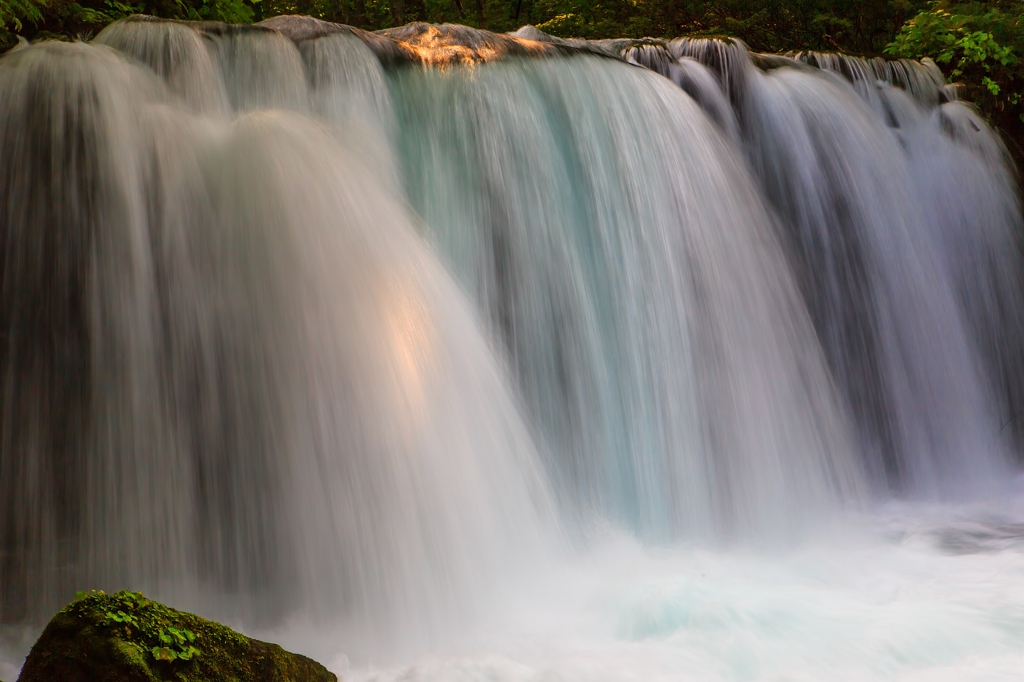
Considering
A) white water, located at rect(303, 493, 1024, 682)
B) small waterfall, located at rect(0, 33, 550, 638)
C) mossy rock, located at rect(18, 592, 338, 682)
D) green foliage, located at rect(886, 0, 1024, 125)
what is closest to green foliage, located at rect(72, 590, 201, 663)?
mossy rock, located at rect(18, 592, 338, 682)

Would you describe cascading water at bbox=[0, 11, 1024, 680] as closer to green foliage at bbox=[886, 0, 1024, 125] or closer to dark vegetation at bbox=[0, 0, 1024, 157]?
dark vegetation at bbox=[0, 0, 1024, 157]

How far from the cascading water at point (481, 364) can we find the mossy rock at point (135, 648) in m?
0.89

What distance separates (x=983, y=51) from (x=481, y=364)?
695 cm

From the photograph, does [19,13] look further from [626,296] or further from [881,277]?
[881,277]

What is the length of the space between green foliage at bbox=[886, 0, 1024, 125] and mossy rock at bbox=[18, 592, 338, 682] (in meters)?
8.30

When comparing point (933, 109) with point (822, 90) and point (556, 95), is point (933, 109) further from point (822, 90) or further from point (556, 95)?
point (556, 95)

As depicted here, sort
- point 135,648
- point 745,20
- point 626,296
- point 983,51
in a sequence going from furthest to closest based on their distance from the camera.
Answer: point 745,20
point 983,51
point 626,296
point 135,648

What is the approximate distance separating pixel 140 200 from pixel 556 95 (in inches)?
114

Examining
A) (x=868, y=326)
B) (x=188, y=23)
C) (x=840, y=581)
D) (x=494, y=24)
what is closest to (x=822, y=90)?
(x=868, y=326)

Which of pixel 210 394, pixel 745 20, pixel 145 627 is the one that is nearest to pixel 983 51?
pixel 745 20

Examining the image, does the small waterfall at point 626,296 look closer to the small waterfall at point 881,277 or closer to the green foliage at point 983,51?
the small waterfall at point 881,277

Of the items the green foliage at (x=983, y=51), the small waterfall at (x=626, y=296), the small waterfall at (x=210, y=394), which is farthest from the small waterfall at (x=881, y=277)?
the small waterfall at (x=210, y=394)

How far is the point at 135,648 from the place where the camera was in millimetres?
2264

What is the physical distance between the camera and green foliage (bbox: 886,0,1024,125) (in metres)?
7.90
